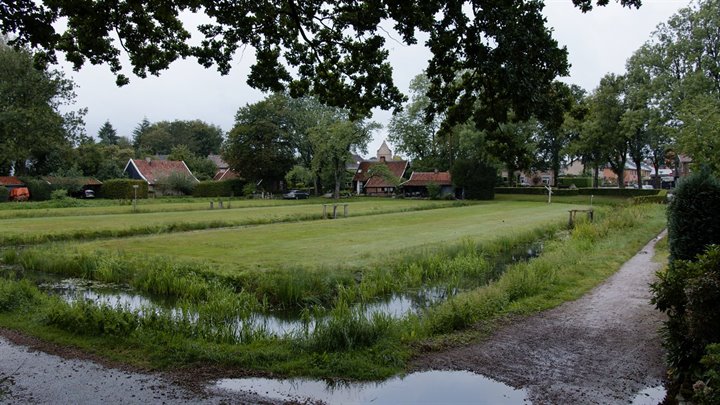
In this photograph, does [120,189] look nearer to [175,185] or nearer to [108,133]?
[175,185]

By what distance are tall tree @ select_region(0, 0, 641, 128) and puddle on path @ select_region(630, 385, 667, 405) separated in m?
4.06

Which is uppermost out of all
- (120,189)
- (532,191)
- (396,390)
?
(120,189)

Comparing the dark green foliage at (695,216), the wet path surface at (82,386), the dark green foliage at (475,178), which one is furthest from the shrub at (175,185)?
the dark green foliage at (695,216)

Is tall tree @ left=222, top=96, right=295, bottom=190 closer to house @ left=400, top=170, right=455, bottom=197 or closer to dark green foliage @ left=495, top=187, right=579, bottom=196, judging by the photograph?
house @ left=400, top=170, right=455, bottom=197

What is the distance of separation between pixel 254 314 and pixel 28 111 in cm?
5449

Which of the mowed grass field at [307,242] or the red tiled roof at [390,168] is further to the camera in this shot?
the red tiled roof at [390,168]

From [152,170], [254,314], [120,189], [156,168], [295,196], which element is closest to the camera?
[254,314]

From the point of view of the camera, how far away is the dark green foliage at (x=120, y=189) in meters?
61.0

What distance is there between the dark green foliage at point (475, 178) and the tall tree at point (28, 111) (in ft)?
160

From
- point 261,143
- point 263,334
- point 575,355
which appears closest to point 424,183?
point 261,143

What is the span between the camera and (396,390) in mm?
6766

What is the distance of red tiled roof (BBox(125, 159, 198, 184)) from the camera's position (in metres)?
72.2

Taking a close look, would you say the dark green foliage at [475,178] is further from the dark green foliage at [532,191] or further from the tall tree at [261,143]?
the tall tree at [261,143]

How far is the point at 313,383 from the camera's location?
6.91 meters
